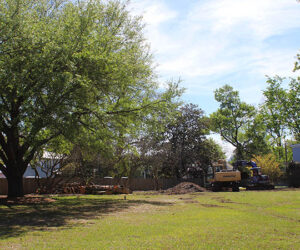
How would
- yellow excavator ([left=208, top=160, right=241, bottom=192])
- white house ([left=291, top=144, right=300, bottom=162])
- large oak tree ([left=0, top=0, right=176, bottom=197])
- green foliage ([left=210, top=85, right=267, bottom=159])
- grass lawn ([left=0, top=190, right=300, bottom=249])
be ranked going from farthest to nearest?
green foliage ([left=210, top=85, right=267, bottom=159])
white house ([left=291, top=144, right=300, bottom=162])
yellow excavator ([left=208, top=160, right=241, bottom=192])
large oak tree ([left=0, top=0, right=176, bottom=197])
grass lawn ([left=0, top=190, right=300, bottom=249])

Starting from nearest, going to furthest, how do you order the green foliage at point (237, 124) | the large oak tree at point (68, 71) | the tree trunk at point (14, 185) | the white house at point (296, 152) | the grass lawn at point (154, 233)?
the grass lawn at point (154, 233)
the large oak tree at point (68, 71)
the tree trunk at point (14, 185)
the white house at point (296, 152)
the green foliage at point (237, 124)

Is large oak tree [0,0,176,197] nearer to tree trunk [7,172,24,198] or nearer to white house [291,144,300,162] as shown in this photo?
tree trunk [7,172,24,198]

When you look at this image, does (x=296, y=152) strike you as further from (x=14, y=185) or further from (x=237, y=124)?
(x=14, y=185)

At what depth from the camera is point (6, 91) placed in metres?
13.9

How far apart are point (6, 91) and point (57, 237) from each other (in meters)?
8.21

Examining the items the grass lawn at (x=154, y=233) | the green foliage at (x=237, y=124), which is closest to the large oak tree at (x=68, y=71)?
the grass lawn at (x=154, y=233)

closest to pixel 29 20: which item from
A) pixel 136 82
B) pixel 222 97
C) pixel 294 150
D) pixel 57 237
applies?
pixel 136 82

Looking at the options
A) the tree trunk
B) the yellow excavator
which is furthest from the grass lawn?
the yellow excavator

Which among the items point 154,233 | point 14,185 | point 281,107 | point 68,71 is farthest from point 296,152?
point 154,233

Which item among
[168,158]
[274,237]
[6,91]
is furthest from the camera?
[168,158]

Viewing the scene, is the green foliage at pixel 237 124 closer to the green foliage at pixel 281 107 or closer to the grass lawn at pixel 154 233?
the green foliage at pixel 281 107

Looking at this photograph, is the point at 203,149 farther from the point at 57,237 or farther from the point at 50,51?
the point at 57,237

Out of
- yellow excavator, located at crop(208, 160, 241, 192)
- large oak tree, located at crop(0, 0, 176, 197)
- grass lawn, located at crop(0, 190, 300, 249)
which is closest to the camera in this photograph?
grass lawn, located at crop(0, 190, 300, 249)

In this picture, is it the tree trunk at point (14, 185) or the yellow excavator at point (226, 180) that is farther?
the yellow excavator at point (226, 180)
